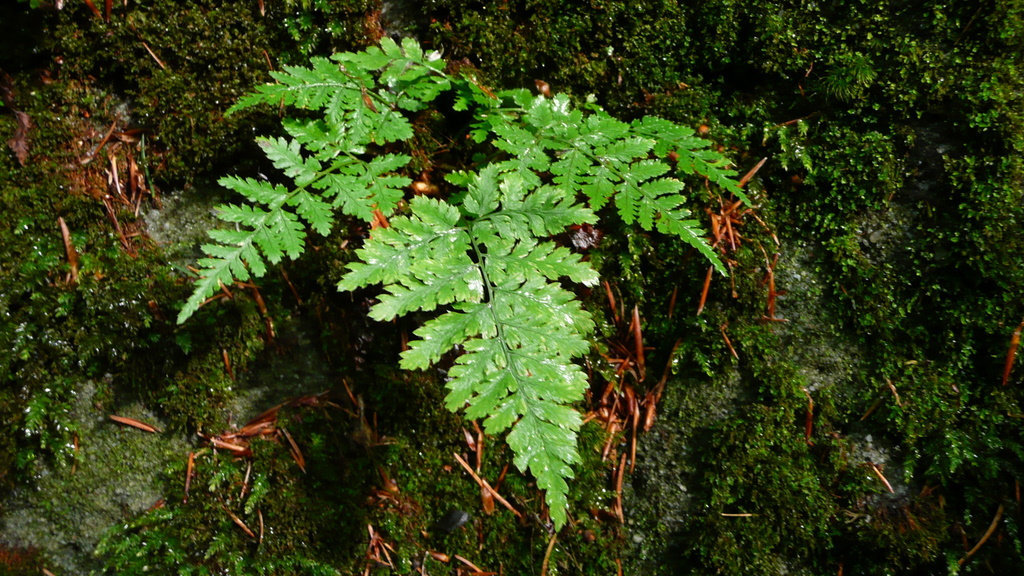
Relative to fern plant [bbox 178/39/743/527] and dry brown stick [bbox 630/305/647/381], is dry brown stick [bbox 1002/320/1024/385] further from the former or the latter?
dry brown stick [bbox 630/305/647/381]

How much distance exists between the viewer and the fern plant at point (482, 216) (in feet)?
7.29

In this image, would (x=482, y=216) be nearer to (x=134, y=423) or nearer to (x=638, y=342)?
(x=638, y=342)

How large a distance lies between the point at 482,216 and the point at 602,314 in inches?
34.7

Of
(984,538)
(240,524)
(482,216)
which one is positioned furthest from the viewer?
(240,524)

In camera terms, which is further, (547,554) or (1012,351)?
(547,554)

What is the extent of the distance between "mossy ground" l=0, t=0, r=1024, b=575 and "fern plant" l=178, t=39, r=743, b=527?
40 centimetres

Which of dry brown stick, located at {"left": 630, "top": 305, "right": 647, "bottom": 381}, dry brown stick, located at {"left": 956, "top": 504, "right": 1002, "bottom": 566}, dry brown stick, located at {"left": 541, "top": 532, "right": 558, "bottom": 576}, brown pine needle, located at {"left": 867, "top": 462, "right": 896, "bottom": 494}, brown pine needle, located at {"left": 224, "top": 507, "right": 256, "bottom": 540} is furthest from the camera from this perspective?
dry brown stick, located at {"left": 630, "top": 305, "right": 647, "bottom": 381}

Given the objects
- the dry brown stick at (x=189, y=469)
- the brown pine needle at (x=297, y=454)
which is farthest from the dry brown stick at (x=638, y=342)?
the dry brown stick at (x=189, y=469)

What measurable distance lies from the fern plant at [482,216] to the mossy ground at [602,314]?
15.8 inches

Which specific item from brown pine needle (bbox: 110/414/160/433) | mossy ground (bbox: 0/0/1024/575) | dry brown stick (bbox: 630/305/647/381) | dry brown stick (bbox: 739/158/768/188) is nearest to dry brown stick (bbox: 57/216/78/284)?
mossy ground (bbox: 0/0/1024/575)

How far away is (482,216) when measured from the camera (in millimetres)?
2621

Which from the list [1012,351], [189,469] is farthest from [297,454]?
[1012,351]

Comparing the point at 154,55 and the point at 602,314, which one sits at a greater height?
the point at 154,55

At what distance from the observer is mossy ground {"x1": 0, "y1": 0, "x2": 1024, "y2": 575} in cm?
269
